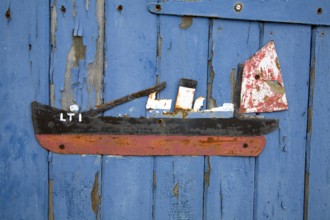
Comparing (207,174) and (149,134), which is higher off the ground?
(149,134)

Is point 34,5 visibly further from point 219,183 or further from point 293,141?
point 293,141

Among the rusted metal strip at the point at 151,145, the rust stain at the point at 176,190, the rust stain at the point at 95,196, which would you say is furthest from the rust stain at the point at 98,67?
the rust stain at the point at 176,190

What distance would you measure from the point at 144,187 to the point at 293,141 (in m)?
0.44

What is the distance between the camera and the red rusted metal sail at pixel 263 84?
111 centimetres

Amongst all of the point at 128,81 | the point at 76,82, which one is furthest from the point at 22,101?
the point at 128,81

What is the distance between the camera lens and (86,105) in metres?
1.08

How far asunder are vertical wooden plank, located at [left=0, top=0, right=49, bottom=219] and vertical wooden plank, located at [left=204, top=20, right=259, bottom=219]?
0.45m

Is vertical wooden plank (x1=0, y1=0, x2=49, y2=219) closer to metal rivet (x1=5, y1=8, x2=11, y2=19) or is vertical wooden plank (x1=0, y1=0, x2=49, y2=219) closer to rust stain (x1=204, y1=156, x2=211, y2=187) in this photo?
metal rivet (x1=5, y1=8, x2=11, y2=19)

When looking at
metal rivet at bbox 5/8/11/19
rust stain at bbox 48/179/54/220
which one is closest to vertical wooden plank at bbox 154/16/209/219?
rust stain at bbox 48/179/54/220

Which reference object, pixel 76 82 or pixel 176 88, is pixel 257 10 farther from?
pixel 76 82

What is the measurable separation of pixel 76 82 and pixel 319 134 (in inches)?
27.5

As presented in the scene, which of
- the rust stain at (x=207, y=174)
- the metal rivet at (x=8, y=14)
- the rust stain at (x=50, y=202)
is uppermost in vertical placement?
the metal rivet at (x=8, y=14)

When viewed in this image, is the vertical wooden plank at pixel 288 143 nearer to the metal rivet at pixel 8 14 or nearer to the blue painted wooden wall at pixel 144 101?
the blue painted wooden wall at pixel 144 101

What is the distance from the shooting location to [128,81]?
3.55ft
